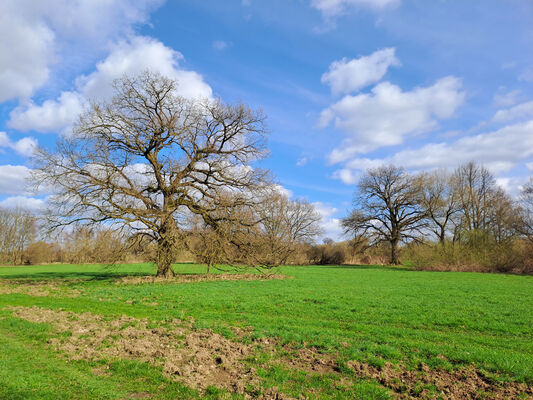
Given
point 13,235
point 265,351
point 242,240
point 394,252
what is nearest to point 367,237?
point 394,252

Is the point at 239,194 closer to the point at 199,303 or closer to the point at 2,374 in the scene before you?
the point at 199,303

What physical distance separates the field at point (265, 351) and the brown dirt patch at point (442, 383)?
0.02 meters

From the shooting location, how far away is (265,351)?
6738 millimetres

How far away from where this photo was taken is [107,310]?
1100 centimetres

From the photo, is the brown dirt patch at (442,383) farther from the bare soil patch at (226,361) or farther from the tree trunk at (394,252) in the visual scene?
the tree trunk at (394,252)

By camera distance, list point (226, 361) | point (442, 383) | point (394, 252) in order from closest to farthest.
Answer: point (442, 383) < point (226, 361) < point (394, 252)

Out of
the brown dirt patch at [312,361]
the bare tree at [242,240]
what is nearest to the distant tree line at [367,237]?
the bare tree at [242,240]

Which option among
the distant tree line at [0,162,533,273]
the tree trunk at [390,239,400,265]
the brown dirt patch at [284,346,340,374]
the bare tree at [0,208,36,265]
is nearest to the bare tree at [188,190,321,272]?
the distant tree line at [0,162,533,273]

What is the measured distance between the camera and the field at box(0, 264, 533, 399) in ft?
16.2

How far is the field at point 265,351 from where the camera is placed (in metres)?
4.94

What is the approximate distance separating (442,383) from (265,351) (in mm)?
3318

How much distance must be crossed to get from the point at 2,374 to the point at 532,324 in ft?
41.5

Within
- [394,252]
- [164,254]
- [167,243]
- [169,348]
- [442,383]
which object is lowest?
[169,348]

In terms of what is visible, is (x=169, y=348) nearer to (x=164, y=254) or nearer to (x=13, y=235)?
(x=164, y=254)
